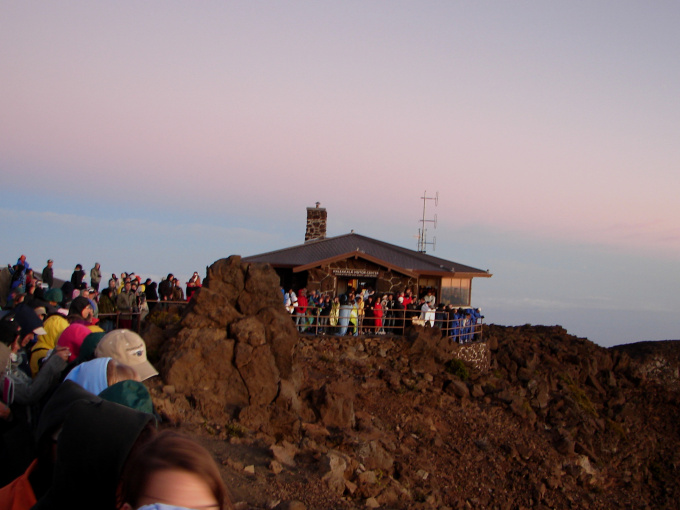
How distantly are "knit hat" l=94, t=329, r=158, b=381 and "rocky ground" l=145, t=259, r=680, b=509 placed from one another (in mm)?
1570

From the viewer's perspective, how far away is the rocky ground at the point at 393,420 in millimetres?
11070

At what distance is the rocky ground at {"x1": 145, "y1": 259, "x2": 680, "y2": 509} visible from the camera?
11070 mm

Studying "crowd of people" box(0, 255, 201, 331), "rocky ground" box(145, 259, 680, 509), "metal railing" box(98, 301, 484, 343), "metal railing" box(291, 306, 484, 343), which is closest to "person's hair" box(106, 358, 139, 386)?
"rocky ground" box(145, 259, 680, 509)

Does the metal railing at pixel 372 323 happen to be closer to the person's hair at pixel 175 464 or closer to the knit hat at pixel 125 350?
the knit hat at pixel 125 350

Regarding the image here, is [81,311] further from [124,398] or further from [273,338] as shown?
[273,338]

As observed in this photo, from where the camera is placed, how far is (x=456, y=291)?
27.8m

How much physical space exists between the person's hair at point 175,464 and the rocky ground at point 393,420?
4329 mm

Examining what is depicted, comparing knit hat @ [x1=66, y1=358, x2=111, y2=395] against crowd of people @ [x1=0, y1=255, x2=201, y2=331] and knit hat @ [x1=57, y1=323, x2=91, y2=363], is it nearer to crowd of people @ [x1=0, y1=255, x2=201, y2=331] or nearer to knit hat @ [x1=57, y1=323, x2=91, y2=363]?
knit hat @ [x1=57, y1=323, x2=91, y2=363]

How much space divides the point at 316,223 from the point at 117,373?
25.5 m

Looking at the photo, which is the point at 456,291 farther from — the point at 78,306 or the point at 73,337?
the point at 73,337

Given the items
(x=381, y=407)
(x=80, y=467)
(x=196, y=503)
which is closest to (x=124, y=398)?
(x=80, y=467)

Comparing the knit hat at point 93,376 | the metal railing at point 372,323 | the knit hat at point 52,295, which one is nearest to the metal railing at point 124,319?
the metal railing at point 372,323

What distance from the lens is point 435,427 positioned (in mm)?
17781

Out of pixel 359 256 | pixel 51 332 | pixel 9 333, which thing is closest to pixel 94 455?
pixel 9 333
